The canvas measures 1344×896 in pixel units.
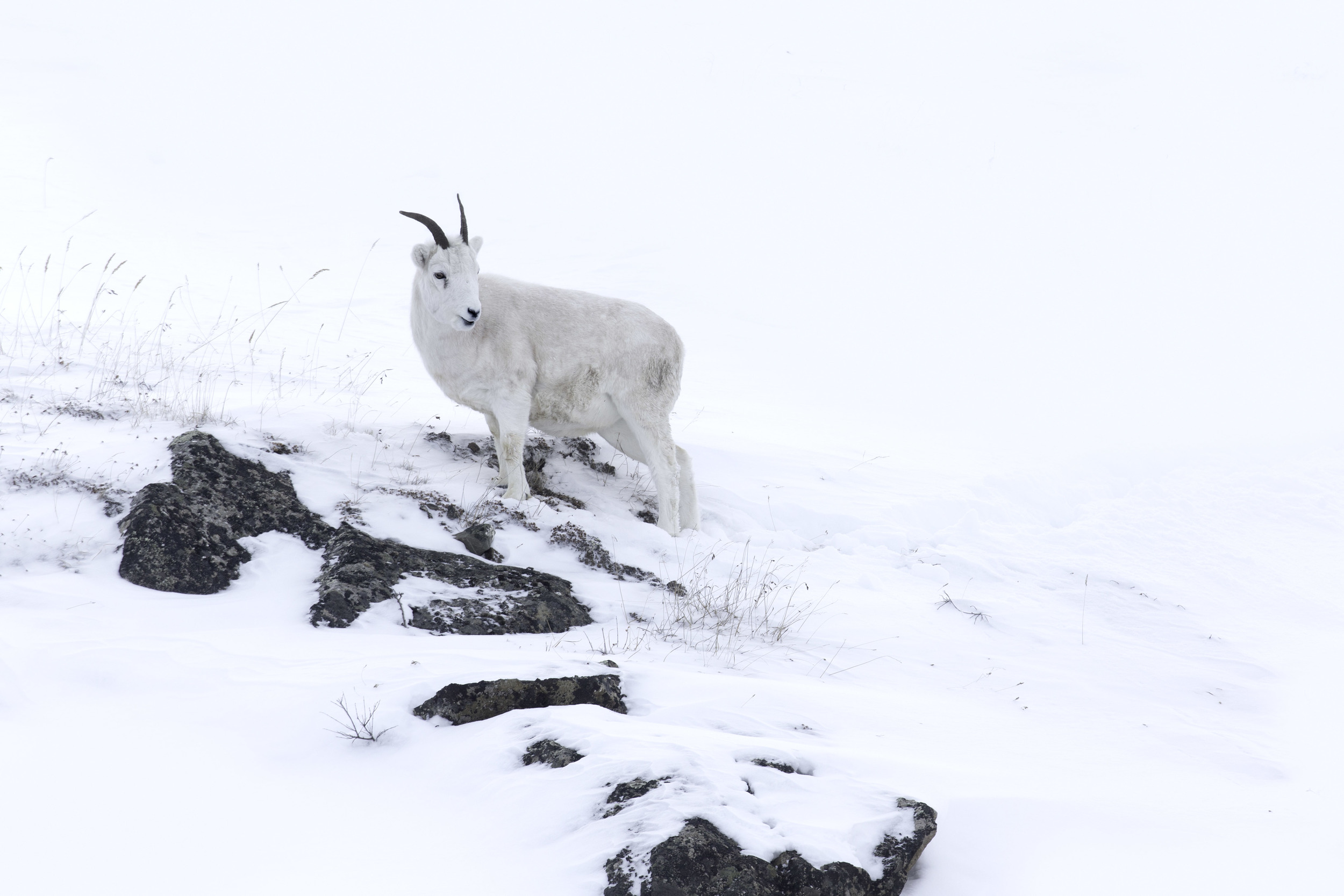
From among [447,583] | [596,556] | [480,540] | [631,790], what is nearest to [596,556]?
[596,556]

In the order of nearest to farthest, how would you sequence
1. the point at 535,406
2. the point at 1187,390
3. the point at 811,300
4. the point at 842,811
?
the point at 842,811, the point at 535,406, the point at 1187,390, the point at 811,300

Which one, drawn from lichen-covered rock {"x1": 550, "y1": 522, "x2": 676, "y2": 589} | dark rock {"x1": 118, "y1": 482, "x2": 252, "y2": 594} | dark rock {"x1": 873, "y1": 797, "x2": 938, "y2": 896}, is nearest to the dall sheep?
lichen-covered rock {"x1": 550, "y1": 522, "x2": 676, "y2": 589}

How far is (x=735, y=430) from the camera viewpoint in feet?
35.7

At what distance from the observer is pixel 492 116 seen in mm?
24984

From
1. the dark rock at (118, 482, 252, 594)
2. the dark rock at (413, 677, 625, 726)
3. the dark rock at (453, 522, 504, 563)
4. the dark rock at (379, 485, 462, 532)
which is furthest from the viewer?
the dark rock at (379, 485, 462, 532)

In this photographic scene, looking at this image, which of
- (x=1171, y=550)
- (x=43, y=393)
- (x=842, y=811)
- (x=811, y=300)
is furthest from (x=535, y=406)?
(x=811, y=300)

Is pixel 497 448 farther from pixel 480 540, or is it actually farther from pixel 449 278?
pixel 480 540

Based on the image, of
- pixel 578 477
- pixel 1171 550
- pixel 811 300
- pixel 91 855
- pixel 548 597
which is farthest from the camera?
pixel 811 300

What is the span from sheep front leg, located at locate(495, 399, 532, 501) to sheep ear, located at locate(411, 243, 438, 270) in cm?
119

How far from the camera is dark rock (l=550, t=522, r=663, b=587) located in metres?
6.31

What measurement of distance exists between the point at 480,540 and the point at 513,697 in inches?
84.0

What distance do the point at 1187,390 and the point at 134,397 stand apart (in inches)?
609

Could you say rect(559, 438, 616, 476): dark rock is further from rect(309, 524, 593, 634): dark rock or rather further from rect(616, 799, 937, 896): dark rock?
rect(616, 799, 937, 896): dark rock

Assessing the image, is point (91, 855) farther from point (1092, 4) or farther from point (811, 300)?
point (1092, 4)
